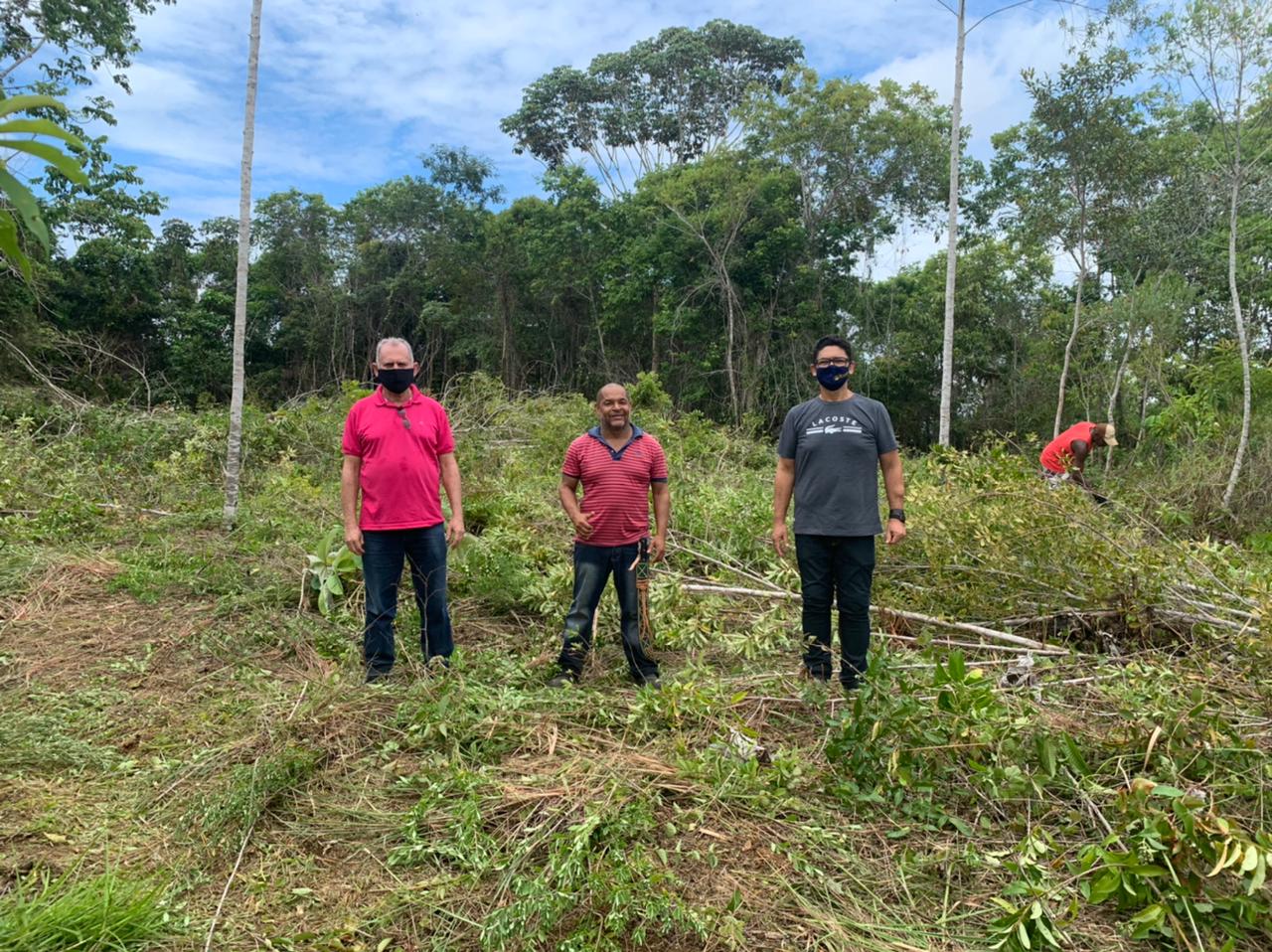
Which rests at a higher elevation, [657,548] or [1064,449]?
[1064,449]

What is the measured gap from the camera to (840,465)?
343 cm

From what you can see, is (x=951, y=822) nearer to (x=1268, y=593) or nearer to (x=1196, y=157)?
(x=1268, y=593)

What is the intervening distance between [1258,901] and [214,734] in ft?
11.4

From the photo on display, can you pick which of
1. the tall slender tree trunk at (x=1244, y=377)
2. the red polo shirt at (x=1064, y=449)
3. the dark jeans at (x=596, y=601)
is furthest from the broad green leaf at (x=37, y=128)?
the tall slender tree trunk at (x=1244, y=377)

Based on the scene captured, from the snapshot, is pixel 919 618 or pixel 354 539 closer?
pixel 354 539

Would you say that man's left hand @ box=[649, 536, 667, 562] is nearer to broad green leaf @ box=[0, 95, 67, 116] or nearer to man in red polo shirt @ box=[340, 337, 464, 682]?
man in red polo shirt @ box=[340, 337, 464, 682]

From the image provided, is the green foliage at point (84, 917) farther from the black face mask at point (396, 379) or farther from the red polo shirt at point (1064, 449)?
the red polo shirt at point (1064, 449)

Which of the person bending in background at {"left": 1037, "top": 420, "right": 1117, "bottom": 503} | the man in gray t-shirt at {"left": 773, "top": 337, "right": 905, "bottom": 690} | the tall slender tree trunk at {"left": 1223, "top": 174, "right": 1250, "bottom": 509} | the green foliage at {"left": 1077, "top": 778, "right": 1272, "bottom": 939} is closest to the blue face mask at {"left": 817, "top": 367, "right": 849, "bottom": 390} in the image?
the man in gray t-shirt at {"left": 773, "top": 337, "right": 905, "bottom": 690}

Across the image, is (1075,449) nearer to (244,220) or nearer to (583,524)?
(583,524)

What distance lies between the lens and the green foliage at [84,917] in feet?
6.36

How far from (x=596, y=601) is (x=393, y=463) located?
1141mm

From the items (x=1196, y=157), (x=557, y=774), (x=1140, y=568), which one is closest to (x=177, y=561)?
(x=557, y=774)

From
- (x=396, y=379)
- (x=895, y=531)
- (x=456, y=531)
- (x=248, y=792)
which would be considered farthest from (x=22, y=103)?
(x=895, y=531)

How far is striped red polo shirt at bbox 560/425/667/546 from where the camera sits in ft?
12.5
